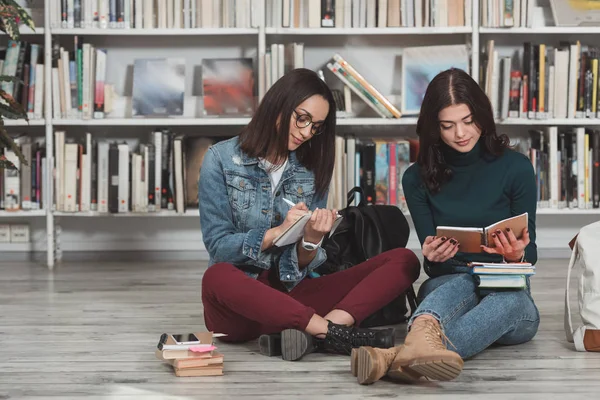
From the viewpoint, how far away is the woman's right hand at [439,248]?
7.57 feet

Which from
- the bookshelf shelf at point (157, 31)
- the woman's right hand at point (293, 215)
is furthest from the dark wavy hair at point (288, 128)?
the bookshelf shelf at point (157, 31)

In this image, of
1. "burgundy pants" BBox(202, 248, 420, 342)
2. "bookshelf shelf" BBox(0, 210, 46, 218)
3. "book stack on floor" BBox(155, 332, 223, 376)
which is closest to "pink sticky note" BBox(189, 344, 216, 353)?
"book stack on floor" BBox(155, 332, 223, 376)

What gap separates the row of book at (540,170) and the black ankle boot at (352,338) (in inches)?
65.5

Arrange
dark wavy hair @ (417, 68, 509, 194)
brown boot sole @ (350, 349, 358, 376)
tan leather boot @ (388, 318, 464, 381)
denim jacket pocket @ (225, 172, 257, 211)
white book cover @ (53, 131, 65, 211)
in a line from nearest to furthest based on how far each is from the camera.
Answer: tan leather boot @ (388, 318, 464, 381) → brown boot sole @ (350, 349, 358, 376) → dark wavy hair @ (417, 68, 509, 194) → denim jacket pocket @ (225, 172, 257, 211) → white book cover @ (53, 131, 65, 211)

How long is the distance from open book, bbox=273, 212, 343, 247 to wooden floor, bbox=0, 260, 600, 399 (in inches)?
11.8

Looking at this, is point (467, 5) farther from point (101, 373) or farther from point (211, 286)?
point (101, 373)

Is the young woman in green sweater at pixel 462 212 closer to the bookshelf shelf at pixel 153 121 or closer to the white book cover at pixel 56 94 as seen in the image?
the bookshelf shelf at pixel 153 121

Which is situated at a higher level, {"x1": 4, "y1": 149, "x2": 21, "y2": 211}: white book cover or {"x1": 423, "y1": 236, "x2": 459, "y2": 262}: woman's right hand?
{"x1": 4, "y1": 149, "x2": 21, "y2": 211}: white book cover

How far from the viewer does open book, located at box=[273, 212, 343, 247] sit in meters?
2.27

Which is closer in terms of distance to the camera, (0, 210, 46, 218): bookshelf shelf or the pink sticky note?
the pink sticky note

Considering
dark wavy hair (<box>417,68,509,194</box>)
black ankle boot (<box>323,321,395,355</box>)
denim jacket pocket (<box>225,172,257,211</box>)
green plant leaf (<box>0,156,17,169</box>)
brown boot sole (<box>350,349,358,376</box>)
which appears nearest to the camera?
brown boot sole (<box>350,349,358,376</box>)

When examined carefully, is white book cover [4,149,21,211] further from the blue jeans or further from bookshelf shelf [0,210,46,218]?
the blue jeans

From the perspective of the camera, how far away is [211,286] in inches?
94.2

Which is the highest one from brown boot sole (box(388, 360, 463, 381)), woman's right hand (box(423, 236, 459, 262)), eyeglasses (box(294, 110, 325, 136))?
eyeglasses (box(294, 110, 325, 136))
